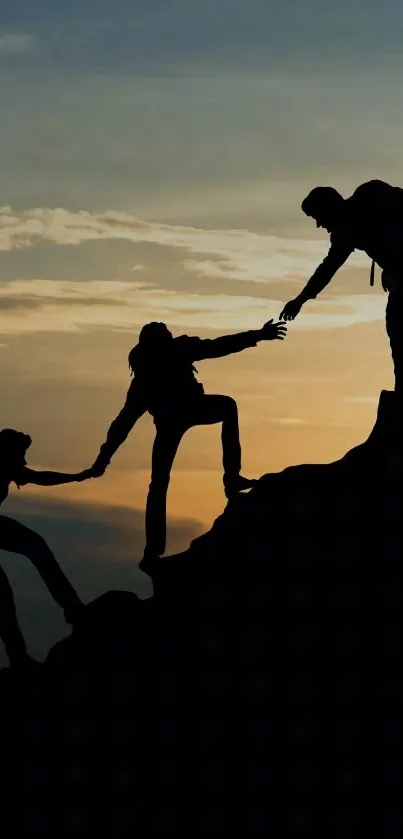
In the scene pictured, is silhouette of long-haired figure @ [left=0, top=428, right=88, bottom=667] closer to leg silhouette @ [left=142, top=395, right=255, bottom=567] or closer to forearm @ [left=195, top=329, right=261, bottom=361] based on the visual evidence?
leg silhouette @ [left=142, top=395, right=255, bottom=567]

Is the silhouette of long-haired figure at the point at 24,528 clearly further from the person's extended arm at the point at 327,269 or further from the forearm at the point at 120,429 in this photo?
the person's extended arm at the point at 327,269

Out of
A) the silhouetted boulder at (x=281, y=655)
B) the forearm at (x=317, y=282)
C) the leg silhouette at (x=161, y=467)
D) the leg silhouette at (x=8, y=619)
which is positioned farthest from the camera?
the silhouetted boulder at (x=281, y=655)

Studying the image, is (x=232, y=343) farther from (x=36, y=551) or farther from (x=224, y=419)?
(x=36, y=551)

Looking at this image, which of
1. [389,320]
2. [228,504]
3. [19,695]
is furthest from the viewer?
[19,695]

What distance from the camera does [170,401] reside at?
20969mm

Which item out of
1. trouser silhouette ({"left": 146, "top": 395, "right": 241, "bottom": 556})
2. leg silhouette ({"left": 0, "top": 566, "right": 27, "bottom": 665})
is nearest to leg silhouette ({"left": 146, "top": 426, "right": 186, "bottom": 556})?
trouser silhouette ({"left": 146, "top": 395, "right": 241, "bottom": 556})

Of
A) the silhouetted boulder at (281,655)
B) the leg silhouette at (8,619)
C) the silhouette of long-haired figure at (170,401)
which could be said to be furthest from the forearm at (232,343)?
the leg silhouette at (8,619)

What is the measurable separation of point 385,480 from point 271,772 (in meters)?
3.69

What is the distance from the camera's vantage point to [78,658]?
23141mm

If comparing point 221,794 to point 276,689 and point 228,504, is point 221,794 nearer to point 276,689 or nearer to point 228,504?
point 276,689

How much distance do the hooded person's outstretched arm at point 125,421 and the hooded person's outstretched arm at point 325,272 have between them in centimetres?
202

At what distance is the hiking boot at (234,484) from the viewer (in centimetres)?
2136

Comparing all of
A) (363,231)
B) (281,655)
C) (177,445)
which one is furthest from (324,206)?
(281,655)

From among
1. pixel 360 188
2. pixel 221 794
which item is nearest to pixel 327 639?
pixel 221 794
